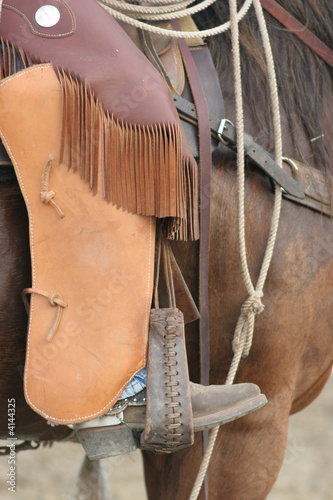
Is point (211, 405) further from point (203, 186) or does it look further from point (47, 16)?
point (47, 16)

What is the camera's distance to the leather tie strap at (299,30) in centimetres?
159

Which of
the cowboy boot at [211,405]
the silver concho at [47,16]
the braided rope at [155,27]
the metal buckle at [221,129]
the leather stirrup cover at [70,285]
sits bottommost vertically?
the cowboy boot at [211,405]

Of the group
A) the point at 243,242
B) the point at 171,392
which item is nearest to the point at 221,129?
the point at 243,242

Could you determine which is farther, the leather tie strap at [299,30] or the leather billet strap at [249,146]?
the leather tie strap at [299,30]

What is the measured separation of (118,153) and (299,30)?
754 millimetres

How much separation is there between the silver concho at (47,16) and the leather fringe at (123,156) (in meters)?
0.11

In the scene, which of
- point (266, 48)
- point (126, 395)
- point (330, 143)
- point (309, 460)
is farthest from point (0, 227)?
point (309, 460)

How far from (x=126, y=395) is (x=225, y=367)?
38cm

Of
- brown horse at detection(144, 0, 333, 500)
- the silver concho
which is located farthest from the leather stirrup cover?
brown horse at detection(144, 0, 333, 500)

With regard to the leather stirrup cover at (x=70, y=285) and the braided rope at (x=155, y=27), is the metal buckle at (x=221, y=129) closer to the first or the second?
the braided rope at (x=155, y=27)

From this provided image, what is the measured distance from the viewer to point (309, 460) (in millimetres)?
3387

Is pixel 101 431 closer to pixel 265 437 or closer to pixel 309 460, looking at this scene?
pixel 265 437

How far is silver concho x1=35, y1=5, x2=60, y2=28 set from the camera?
119 cm

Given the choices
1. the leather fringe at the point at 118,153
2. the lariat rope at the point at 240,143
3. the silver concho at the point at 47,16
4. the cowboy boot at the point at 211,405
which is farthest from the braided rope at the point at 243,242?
the silver concho at the point at 47,16
